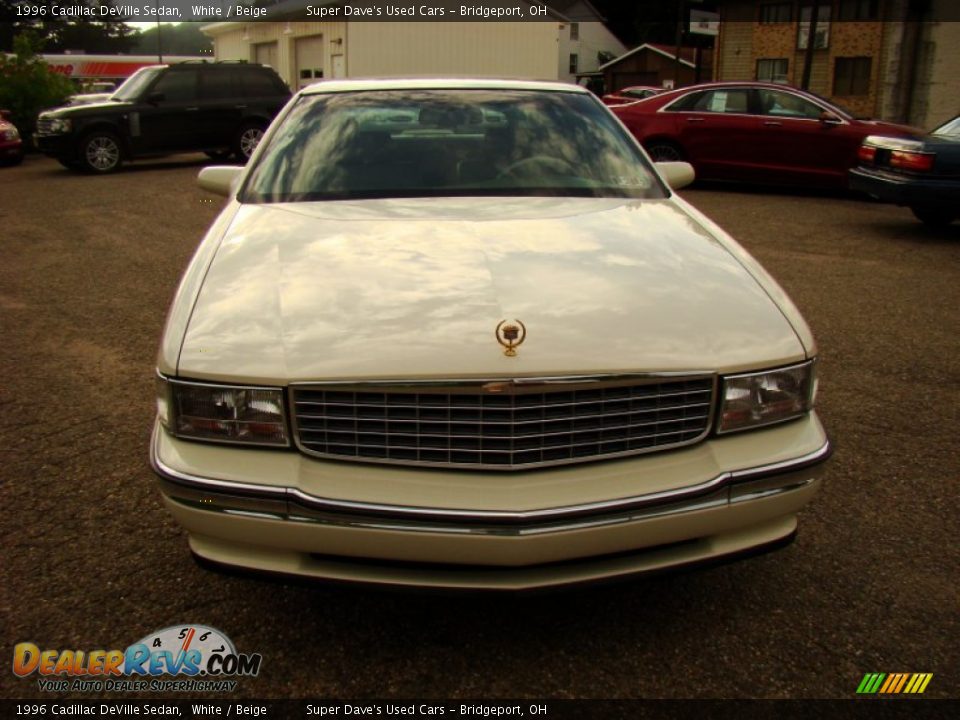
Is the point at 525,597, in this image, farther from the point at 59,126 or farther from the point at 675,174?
the point at 59,126

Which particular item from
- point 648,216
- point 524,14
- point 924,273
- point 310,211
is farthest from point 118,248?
point 524,14

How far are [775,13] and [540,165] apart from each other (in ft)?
99.1

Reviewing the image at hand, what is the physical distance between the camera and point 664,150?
12.3m

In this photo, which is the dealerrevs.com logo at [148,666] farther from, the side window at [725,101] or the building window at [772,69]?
Result: the building window at [772,69]

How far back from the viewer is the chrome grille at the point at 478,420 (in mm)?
2150

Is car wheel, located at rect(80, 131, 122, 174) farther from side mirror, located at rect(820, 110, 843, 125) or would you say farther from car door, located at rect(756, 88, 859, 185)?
side mirror, located at rect(820, 110, 843, 125)

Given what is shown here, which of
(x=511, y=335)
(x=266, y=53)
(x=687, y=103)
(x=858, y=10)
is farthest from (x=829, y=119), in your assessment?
(x=266, y=53)

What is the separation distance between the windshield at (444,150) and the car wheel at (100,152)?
11.7 meters

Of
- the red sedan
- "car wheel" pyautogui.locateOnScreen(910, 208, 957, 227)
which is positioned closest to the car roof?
"car wheel" pyautogui.locateOnScreen(910, 208, 957, 227)

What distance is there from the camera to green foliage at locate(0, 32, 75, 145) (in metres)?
18.2

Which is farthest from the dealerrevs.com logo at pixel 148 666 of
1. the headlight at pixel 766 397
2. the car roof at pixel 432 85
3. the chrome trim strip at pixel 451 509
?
the car roof at pixel 432 85

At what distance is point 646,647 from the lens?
2422mm

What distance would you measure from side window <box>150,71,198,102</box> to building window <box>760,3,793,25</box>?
22074mm

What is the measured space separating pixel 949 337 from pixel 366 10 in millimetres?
24292
